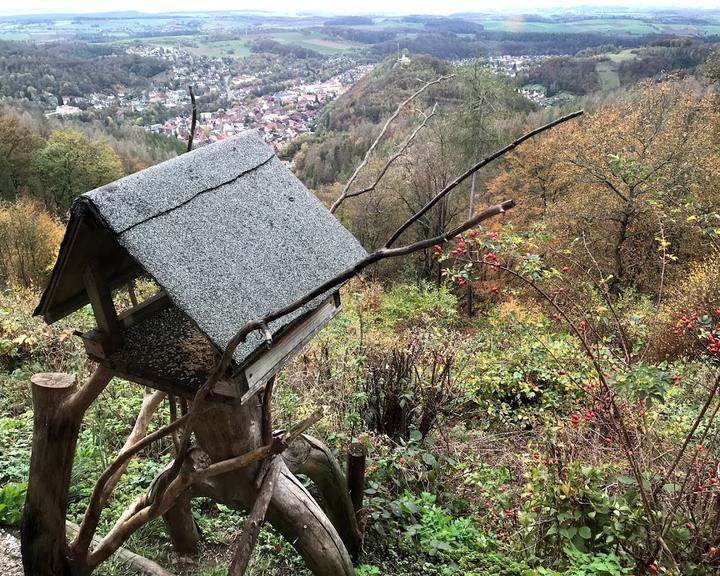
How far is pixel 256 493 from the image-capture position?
2.74m

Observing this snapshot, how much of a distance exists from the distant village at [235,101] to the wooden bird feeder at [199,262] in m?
35.1

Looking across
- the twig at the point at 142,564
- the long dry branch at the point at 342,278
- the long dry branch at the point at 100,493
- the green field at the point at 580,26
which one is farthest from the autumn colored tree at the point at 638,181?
the green field at the point at 580,26

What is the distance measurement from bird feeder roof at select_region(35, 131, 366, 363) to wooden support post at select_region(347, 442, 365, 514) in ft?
4.78

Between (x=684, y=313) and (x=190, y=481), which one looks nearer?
(x=190, y=481)

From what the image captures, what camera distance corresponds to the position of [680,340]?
822 centimetres

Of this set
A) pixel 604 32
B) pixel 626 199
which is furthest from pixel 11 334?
pixel 604 32

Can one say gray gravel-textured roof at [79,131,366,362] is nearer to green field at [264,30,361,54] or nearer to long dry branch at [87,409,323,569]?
long dry branch at [87,409,323,569]

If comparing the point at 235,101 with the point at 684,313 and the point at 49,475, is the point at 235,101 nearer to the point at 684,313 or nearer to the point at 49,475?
the point at 684,313

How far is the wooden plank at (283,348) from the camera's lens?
224 cm

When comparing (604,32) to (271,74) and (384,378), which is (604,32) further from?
(384,378)

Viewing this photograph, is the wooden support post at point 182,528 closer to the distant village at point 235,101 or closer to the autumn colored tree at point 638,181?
the autumn colored tree at point 638,181

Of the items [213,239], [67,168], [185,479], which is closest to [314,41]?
[67,168]

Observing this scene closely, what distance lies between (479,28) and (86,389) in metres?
98.2

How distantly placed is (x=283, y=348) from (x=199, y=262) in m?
0.70
